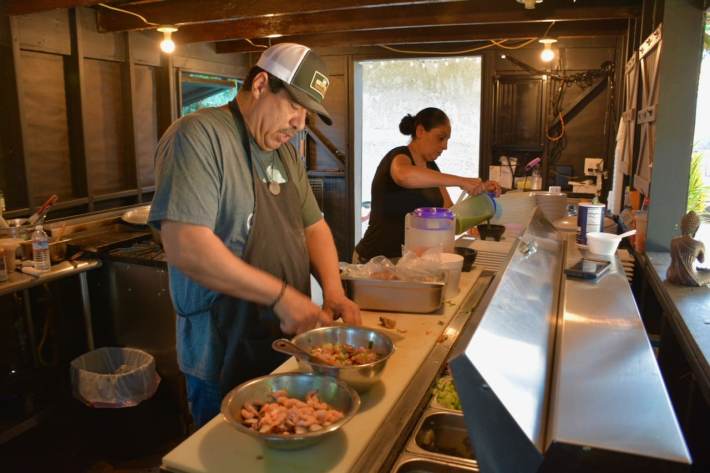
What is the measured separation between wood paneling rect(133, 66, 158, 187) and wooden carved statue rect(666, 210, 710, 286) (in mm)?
4623

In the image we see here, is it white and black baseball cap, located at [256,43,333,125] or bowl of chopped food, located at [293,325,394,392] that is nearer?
bowl of chopped food, located at [293,325,394,392]

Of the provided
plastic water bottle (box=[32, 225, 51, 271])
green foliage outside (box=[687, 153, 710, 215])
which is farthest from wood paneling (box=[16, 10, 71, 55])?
green foliage outside (box=[687, 153, 710, 215])

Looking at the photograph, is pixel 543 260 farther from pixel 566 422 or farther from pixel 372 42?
pixel 372 42

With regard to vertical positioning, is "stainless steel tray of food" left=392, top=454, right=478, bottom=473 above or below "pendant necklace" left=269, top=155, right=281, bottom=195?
below

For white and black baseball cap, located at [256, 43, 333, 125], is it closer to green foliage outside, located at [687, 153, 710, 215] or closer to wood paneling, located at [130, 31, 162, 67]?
wood paneling, located at [130, 31, 162, 67]

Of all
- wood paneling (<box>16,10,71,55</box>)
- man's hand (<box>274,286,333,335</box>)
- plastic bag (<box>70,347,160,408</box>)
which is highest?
wood paneling (<box>16,10,71,55</box>)

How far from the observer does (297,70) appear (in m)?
1.89

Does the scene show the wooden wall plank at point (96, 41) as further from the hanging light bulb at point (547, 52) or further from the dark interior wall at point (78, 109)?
the hanging light bulb at point (547, 52)

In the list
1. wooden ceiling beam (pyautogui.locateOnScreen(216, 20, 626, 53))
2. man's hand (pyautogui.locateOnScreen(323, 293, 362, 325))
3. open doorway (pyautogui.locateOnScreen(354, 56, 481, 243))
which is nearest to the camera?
man's hand (pyautogui.locateOnScreen(323, 293, 362, 325))

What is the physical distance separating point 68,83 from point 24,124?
2.16ft

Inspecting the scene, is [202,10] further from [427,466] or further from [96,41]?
[427,466]

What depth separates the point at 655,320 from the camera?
3299mm

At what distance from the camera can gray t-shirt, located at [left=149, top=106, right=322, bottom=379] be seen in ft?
5.80

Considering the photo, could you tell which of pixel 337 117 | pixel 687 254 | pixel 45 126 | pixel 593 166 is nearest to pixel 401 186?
pixel 687 254
